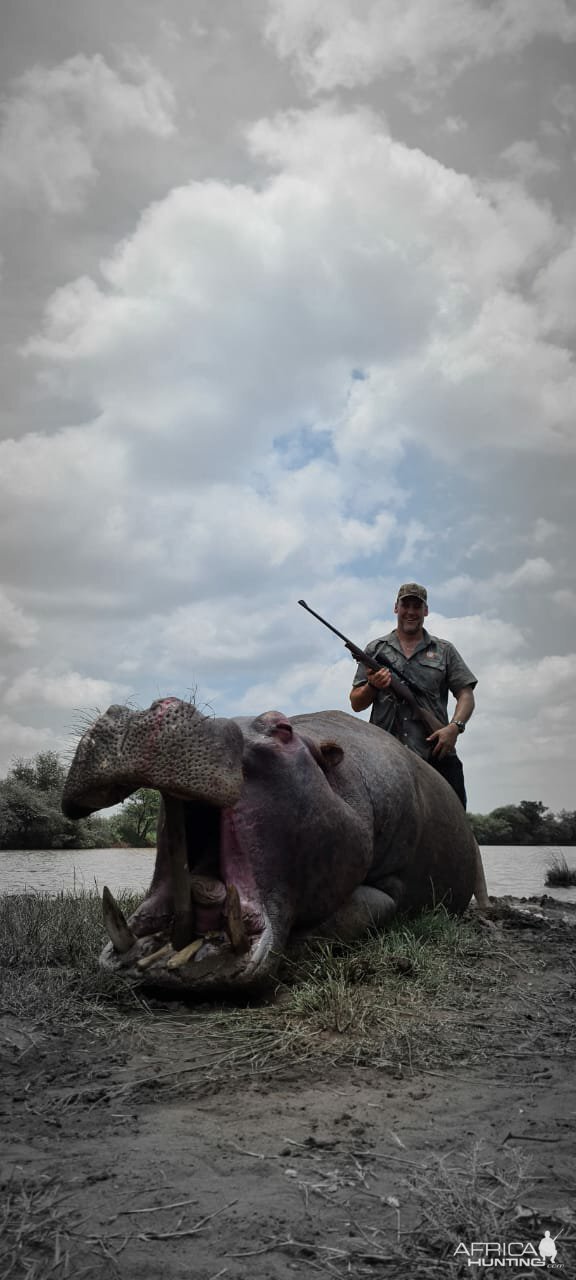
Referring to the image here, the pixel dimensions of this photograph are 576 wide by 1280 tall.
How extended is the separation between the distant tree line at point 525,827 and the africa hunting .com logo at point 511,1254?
70.4 feet

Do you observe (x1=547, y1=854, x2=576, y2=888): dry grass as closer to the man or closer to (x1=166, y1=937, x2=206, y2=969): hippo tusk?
the man

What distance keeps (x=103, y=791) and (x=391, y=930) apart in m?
2.44

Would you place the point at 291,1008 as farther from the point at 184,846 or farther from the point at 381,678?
the point at 381,678

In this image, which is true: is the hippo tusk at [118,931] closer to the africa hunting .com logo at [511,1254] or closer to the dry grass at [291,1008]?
the dry grass at [291,1008]

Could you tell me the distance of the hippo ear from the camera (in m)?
4.99

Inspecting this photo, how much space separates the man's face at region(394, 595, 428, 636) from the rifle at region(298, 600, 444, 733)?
404mm

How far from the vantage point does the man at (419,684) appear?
8.13 m

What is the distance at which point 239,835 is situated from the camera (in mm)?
4234

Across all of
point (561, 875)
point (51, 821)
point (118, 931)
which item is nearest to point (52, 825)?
point (51, 821)

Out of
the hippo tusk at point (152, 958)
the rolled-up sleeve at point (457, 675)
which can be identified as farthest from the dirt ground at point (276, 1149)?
the rolled-up sleeve at point (457, 675)

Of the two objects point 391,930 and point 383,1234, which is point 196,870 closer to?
point 391,930

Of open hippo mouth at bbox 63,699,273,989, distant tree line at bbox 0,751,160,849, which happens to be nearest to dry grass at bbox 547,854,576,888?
distant tree line at bbox 0,751,160,849

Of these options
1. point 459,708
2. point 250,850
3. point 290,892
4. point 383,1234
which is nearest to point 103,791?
point 250,850

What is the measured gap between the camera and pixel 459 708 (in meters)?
8.31
